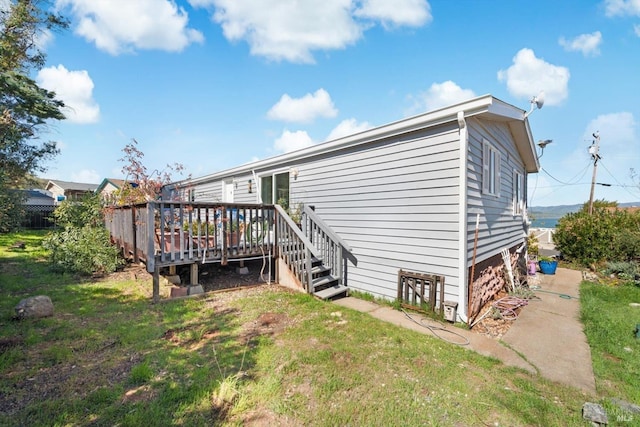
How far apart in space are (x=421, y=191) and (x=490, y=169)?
212 centimetres

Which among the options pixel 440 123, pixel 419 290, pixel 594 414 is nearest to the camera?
pixel 594 414

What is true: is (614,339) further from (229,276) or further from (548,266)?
(229,276)

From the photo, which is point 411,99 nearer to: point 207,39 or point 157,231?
point 207,39

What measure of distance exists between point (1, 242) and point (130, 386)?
14.5m

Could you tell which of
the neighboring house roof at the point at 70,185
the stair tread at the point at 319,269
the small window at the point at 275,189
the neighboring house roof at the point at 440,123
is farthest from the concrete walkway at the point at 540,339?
the neighboring house roof at the point at 70,185

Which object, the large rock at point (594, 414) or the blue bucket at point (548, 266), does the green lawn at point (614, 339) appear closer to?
the large rock at point (594, 414)

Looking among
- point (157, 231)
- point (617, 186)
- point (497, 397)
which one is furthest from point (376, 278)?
point (617, 186)

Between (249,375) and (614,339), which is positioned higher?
(249,375)

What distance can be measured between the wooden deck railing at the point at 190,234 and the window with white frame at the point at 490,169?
442cm

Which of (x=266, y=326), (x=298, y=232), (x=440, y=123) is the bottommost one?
(x=266, y=326)

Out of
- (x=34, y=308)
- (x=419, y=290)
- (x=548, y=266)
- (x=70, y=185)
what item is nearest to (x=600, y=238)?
(x=548, y=266)

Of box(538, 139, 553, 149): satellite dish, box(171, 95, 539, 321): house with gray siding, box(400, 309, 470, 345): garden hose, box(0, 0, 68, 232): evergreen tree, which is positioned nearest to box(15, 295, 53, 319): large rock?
box(171, 95, 539, 321): house with gray siding

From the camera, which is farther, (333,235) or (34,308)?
(333,235)

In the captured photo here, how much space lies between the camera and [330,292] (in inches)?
224
